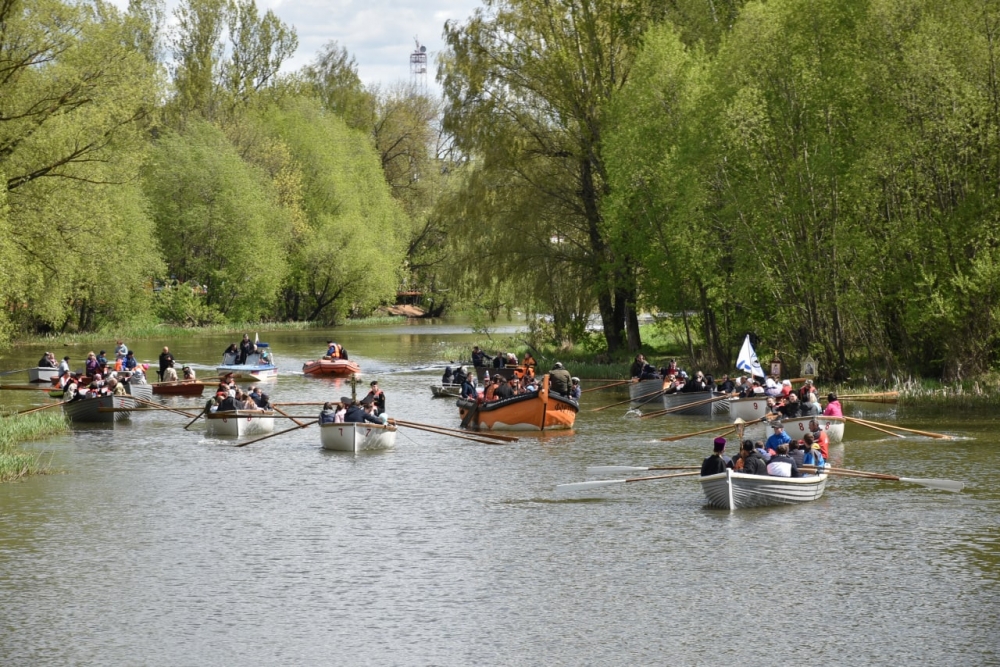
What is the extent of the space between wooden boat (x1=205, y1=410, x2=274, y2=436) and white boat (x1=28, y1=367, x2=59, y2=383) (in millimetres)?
15514

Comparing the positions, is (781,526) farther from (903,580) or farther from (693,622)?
(693,622)

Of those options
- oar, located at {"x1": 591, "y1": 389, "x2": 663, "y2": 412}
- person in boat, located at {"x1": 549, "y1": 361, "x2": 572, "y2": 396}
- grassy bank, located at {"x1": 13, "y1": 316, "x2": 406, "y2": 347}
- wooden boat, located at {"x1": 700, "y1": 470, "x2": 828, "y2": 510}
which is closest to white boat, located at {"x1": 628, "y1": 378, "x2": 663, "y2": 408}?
oar, located at {"x1": 591, "y1": 389, "x2": 663, "y2": 412}

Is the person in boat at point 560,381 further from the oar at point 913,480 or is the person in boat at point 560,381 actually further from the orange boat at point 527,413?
the oar at point 913,480

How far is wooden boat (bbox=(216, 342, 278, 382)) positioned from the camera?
51656 millimetres

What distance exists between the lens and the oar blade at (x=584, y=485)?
2316 centimetres

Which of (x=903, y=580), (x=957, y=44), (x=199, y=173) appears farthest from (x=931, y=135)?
(x=199, y=173)

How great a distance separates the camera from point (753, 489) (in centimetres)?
2211

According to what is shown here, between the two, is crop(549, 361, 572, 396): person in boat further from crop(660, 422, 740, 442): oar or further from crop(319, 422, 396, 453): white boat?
crop(319, 422, 396, 453): white boat

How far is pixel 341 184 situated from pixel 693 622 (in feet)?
265

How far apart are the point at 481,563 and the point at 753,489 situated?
5.92 m

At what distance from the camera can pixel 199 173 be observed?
8188cm

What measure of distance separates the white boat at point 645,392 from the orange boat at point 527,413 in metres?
6.28

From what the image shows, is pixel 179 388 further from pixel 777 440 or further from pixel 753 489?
pixel 753 489

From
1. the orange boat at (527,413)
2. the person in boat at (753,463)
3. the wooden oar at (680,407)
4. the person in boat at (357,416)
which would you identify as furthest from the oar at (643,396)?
the person in boat at (753,463)
